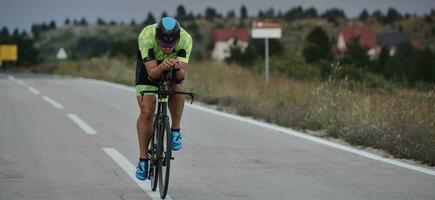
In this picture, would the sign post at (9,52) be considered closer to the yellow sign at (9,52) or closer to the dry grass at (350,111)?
the yellow sign at (9,52)

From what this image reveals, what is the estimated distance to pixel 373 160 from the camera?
9227 millimetres

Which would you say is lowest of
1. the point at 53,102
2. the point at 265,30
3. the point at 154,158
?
the point at 53,102

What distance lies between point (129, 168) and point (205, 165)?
0.89 metres

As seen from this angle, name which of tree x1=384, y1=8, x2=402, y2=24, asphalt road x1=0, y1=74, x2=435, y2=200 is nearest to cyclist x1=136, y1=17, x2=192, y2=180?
asphalt road x1=0, y1=74, x2=435, y2=200

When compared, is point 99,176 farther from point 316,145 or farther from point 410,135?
point 410,135

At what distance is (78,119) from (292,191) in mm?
8310

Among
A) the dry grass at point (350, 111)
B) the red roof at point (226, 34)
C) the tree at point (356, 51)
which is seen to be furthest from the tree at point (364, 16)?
the dry grass at point (350, 111)

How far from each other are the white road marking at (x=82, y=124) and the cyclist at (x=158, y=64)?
220 inches

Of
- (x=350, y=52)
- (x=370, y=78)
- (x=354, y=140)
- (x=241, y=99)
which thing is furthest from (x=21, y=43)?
(x=354, y=140)

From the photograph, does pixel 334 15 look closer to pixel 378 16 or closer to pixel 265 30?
pixel 378 16

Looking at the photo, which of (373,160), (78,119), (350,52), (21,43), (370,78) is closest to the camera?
(373,160)

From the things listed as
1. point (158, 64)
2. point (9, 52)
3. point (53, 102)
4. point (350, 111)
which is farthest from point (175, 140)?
point (9, 52)

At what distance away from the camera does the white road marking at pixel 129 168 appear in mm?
6805

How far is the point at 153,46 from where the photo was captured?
20.8 feet
